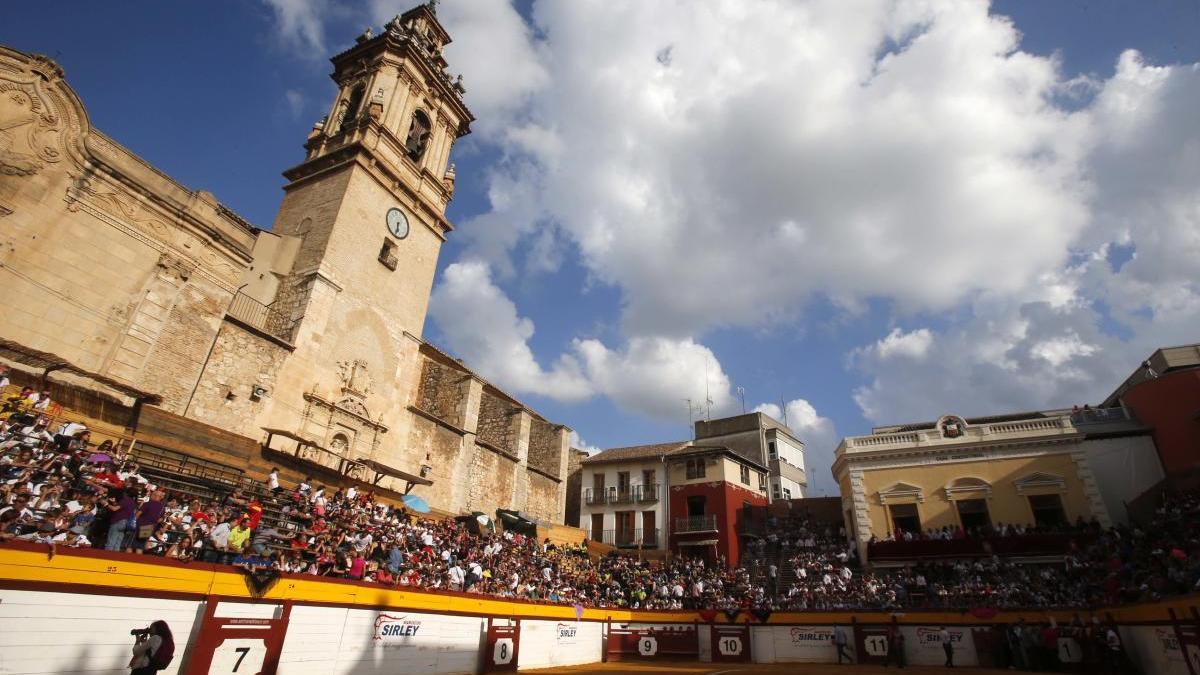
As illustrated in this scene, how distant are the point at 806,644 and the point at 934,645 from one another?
381 cm

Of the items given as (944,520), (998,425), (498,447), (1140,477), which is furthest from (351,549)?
(1140,477)

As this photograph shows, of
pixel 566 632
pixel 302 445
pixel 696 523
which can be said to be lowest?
pixel 566 632

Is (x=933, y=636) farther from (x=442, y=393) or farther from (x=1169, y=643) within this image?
(x=442, y=393)

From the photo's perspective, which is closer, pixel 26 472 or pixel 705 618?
pixel 26 472

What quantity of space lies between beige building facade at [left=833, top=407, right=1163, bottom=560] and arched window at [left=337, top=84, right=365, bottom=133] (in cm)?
2909

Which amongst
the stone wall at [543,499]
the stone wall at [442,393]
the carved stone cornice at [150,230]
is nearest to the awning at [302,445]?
the carved stone cornice at [150,230]

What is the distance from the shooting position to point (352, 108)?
27.0 metres

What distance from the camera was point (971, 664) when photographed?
1670cm

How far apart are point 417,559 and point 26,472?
8659 millimetres

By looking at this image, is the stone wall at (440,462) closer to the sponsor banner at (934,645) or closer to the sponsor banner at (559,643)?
the sponsor banner at (559,643)

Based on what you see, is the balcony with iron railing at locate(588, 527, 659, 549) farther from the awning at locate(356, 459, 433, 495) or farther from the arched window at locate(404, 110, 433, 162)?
the arched window at locate(404, 110, 433, 162)

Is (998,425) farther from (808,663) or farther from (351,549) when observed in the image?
(351,549)

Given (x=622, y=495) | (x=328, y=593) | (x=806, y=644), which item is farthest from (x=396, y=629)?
(x=622, y=495)

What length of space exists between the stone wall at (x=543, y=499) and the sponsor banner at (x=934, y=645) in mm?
19324
